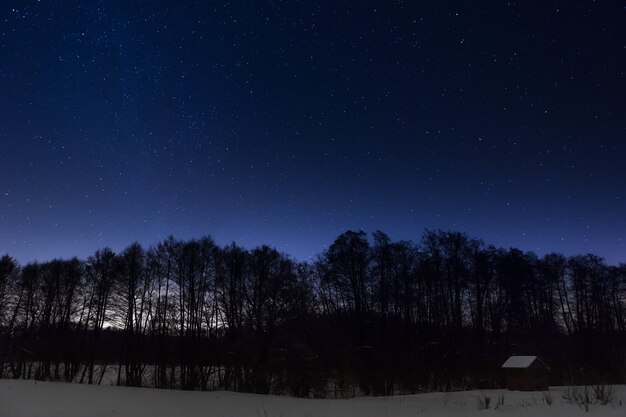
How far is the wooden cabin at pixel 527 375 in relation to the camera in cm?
2978

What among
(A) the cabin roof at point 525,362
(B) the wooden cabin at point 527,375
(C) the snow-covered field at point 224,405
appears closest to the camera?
(C) the snow-covered field at point 224,405

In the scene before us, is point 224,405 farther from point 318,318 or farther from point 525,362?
point 318,318

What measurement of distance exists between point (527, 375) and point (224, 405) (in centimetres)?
1941

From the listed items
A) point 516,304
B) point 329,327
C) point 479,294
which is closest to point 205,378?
point 329,327

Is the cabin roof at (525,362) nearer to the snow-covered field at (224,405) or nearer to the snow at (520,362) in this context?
the snow at (520,362)

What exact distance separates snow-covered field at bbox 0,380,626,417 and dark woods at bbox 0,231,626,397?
818 cm

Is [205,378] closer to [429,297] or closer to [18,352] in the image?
[18,352]

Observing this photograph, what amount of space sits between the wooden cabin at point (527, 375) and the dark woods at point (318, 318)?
17.6ft

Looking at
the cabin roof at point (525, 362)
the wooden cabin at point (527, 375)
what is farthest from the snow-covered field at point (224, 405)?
the cabin roof at point (525, 362)

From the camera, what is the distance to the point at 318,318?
54594 mm

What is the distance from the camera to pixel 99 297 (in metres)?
54.5

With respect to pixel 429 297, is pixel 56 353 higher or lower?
lower

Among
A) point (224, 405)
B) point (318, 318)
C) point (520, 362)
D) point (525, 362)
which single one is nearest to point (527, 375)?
point (525, 362)

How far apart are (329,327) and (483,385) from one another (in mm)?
19784
